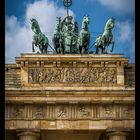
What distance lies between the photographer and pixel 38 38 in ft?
84.1

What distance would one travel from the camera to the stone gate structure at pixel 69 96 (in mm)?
24766

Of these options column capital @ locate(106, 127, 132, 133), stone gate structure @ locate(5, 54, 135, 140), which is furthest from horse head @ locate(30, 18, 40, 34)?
column capital @ locate(106, 127, 132, 133)

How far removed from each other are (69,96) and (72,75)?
3.40ft

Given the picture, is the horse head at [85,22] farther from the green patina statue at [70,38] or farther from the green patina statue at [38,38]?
the green patina statue at [38,38]

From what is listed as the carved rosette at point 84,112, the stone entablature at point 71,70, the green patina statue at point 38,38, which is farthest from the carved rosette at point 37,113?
the green patina statue at point 38,38

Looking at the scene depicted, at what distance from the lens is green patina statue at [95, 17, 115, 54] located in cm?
2559

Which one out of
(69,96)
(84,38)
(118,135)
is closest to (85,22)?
(84,38)

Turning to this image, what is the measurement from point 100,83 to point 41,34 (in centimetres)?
315

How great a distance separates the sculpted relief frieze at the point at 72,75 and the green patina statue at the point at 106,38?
0.89 meters

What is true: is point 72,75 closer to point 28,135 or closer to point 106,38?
point 106,38

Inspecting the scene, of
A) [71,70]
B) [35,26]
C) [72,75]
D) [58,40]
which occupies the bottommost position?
[72,75]

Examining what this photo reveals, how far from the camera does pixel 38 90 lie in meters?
25.0
